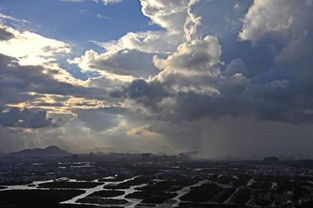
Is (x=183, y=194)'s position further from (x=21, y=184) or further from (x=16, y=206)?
(x=21, y=184)

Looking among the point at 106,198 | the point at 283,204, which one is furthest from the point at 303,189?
the point at 106,198

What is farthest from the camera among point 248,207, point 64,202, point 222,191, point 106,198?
point 222,191

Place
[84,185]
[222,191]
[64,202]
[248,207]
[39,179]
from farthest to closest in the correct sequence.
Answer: [39,179] < [84,185] < [222,191] < [64,202] < [248,207]

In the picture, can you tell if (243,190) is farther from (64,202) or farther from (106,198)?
(64,202)

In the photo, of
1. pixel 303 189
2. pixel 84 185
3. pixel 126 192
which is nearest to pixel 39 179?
pixel 84 185

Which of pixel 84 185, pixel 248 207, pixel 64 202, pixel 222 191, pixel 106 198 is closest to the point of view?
pixel 248 207

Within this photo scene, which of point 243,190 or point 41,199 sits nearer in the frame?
point 41,199

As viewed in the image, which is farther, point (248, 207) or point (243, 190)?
point (243, 190)

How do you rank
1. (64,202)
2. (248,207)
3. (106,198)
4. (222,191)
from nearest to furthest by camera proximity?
(248,207)
(64,202)
(106,198)
(222,191)
